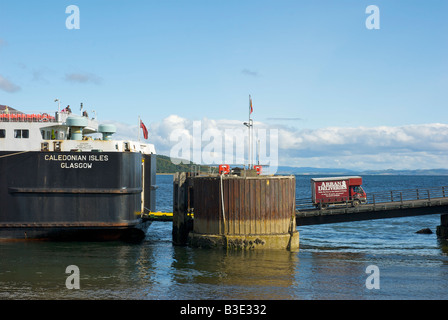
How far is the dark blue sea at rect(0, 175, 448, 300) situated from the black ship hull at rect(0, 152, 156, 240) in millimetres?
1290

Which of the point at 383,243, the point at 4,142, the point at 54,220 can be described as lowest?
the point at 383,243

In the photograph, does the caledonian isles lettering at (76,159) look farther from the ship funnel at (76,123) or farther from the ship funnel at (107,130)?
the ship funnel at (107,130)

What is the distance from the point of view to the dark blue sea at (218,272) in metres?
17.5

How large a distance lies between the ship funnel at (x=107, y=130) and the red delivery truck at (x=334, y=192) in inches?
548

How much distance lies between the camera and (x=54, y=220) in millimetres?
26797

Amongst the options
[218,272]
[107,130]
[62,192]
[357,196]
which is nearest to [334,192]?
[357,196]

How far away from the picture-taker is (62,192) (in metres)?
26.6

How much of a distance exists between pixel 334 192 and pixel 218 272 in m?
12.0

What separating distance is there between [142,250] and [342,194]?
524 inches

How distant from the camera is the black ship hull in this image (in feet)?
Answer: 87.6

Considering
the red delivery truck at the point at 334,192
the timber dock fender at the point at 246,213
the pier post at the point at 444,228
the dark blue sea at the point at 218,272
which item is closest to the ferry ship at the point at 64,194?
the dark blue sea at the point at 218,272

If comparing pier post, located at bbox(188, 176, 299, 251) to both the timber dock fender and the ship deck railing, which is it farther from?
the ship deck railing
